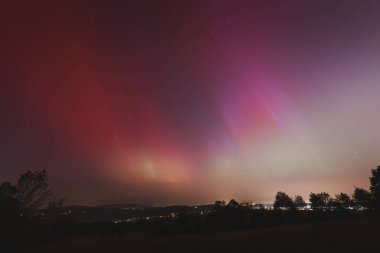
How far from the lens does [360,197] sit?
99.6 metres

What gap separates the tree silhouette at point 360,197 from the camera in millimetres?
96912

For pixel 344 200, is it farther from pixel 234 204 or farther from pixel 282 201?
pixel 234 204

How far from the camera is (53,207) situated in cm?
2850

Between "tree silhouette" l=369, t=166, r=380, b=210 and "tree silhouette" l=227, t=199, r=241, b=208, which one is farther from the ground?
"tree silhouette" l=369, t=166, r=380, b=210

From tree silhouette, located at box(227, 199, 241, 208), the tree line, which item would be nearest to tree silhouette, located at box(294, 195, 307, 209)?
the tree line

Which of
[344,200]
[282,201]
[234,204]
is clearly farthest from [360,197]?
[234,204]

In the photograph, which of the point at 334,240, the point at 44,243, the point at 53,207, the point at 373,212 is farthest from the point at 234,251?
the point at 373,212

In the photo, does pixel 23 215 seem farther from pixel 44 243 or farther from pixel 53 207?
pixel 44 243

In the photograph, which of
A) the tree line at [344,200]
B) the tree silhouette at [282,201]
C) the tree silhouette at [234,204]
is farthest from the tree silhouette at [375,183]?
the tree silhouette at [234,204]

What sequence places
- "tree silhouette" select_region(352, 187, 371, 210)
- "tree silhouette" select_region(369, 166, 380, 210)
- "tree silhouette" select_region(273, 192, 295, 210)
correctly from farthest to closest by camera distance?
1. "tree silhouette" select_region(273, 192, 295, 210)
2. "tree silhouette" select_region(352, 187, 371, 210)
3. "tree silhouette" select_region(369, 166, 380, 210)

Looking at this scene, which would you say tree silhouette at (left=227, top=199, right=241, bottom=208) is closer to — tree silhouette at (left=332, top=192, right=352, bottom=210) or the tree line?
the tree line

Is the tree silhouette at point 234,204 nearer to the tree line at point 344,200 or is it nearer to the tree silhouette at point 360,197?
the tree line at point 344,200

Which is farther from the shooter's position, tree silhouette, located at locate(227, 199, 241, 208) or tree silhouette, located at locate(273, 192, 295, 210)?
Result: tree silhouette, located at locate(273, 192, 295, 210)

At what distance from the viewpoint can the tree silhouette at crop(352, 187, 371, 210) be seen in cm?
9691
